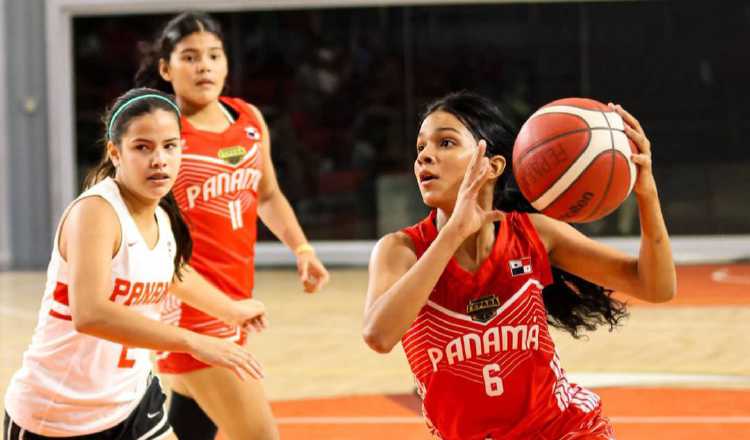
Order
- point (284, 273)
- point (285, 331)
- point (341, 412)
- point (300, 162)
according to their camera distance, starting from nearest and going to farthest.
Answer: point (341, 412)
point (285, 331)
point (284, 273)
point (300, 162)

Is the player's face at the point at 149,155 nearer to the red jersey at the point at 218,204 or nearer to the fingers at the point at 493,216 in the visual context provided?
the fingers at the point at 493,216

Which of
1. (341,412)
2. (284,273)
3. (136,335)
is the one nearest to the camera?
(136,335)

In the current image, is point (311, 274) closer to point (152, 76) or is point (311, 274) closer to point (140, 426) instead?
point (152, 76)

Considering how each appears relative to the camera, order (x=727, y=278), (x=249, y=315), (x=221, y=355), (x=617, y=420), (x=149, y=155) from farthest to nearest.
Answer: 1. (x=727, y=278)
2. (x=617, y=420)
3. (x=249, y=315)
4. (x=149, y=155)
5. (x=221, y=355)

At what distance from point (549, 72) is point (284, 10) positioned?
273 cm

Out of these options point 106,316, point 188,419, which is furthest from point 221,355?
point 188,419

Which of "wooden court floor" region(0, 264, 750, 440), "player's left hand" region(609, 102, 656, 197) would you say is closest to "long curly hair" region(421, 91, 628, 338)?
"player's left hand" region(609, 102, 656, 197)

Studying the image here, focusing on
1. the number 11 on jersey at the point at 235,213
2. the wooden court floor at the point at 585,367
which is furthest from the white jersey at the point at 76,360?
the wooden court floor at the point at 585,367

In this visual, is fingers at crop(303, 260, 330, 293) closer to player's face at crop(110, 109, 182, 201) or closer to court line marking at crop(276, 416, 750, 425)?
player's face at crop(110, 109, 182, 201)

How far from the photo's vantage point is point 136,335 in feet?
9.04

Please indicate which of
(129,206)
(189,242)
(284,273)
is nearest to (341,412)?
(189,242)

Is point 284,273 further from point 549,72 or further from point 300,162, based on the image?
point 549,72

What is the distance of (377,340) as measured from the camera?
2.72m

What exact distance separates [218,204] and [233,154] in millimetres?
184
